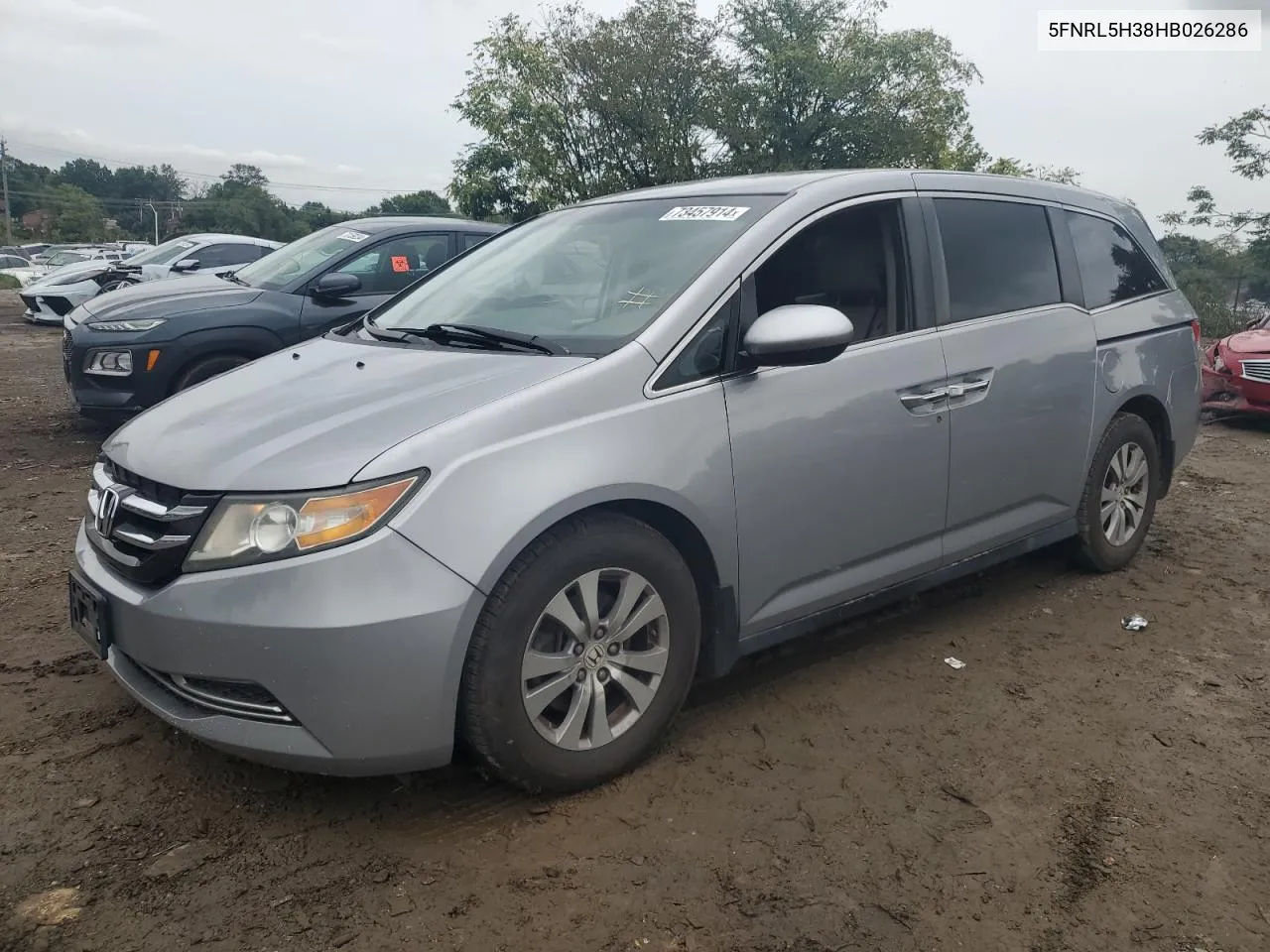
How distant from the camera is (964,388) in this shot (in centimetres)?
357

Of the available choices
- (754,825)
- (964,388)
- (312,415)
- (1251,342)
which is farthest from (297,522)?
(1251,342)

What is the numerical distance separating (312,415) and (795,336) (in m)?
1.37

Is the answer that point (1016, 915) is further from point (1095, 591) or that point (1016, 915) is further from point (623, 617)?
point (1095, 591)

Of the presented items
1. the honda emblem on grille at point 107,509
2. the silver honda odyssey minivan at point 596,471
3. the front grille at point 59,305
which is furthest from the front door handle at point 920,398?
the front grille at point 59,305

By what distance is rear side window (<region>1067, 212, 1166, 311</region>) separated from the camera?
4320 millimetres

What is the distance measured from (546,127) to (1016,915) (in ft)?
96.3

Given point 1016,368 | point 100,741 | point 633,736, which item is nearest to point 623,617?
point 633,736

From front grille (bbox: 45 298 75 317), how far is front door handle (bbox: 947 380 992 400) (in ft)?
50.7

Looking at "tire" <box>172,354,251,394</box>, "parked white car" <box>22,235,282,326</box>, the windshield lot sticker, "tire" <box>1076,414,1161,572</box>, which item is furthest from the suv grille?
"parked white car" <box>22,235,282,326</box>

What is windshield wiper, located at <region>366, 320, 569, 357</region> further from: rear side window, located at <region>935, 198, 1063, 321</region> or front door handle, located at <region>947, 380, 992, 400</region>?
rear side window, located at <region>935, 198, 1063, 321</region>

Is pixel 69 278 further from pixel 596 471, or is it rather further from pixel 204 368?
pixel 596 471

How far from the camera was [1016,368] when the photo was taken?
378 centimetres

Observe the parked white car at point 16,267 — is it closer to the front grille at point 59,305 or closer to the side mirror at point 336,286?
the front grille at point 59,305

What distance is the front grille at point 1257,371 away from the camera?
8945 millimetres
